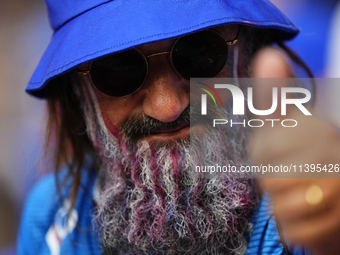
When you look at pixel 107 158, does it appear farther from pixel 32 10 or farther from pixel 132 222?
pixel 32 10

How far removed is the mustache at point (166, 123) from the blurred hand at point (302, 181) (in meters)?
0.22

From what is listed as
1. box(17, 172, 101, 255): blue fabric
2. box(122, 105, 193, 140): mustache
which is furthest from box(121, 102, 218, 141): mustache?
box(17, 172, 101, 255): blue fabric

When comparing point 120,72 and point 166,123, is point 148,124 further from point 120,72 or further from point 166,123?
point 120,72

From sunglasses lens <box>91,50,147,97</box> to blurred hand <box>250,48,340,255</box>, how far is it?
45 centimetres

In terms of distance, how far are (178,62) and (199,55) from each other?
0.08m

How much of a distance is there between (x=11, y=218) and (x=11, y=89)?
936 mm

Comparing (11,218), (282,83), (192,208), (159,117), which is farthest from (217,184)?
(11,218)

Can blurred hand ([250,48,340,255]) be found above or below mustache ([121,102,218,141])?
below

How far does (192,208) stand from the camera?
3.33 ft

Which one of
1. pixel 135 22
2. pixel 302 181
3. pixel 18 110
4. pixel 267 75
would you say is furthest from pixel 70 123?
pixel 302 181

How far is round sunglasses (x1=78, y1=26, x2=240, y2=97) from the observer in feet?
2.85

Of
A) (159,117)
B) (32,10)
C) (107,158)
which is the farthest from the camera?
(32,10)

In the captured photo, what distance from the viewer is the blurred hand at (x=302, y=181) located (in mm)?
803

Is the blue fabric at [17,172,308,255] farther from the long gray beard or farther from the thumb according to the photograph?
the thumb
